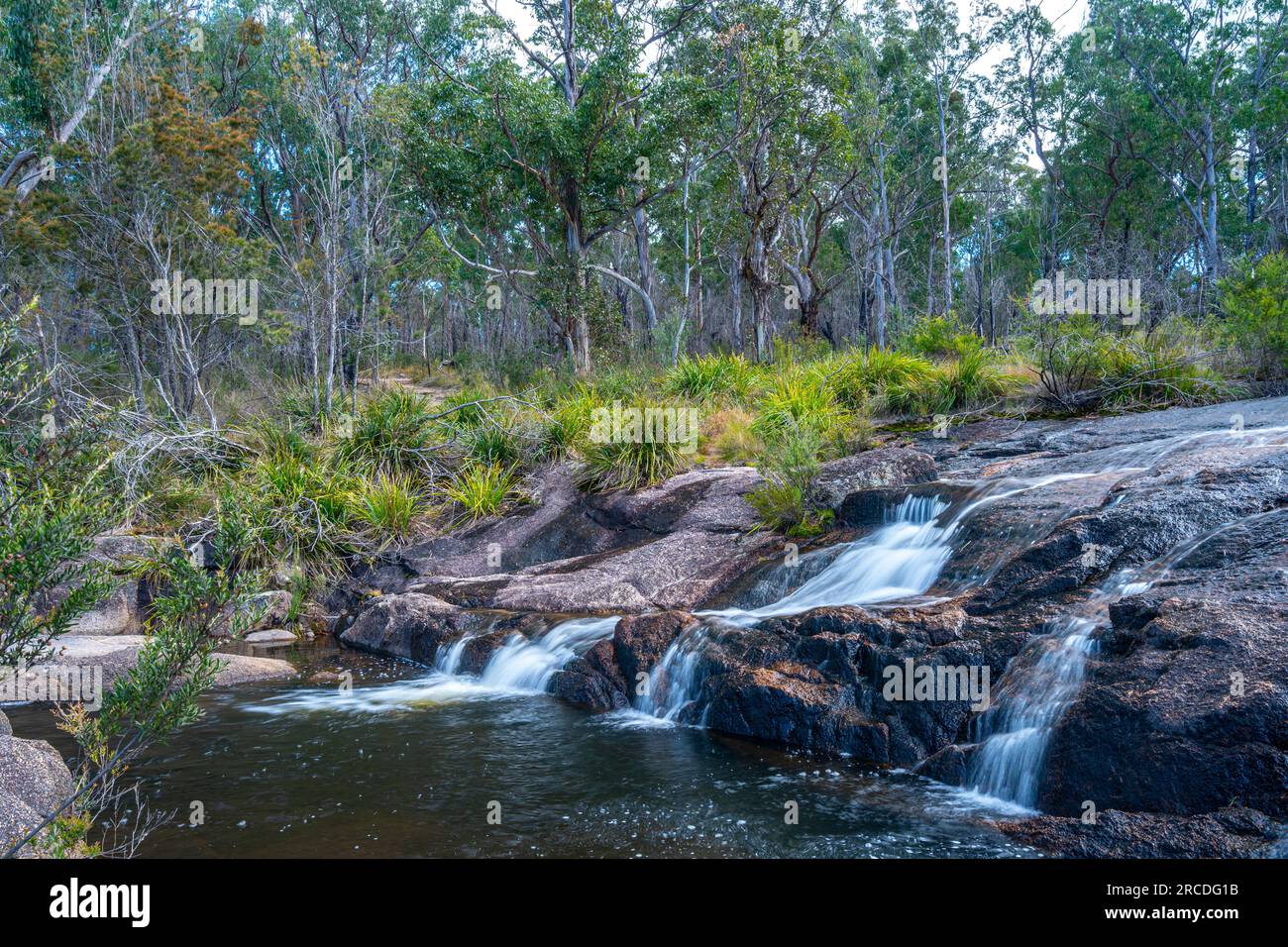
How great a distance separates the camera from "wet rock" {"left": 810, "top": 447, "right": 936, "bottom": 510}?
980 centimetres

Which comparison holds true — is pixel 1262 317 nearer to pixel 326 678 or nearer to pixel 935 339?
pixel 935 339

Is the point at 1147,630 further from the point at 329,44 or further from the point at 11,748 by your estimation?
the point at 329,44

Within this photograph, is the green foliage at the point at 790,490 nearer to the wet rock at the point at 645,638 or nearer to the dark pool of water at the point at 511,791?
the wet rock at the point at 645,638

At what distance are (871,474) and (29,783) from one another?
8.03 meters

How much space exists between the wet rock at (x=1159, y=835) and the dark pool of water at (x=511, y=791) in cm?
27

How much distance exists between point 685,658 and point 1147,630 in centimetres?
348

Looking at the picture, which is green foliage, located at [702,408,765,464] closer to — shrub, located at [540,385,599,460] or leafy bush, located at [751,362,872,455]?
leafy bush, located at [751,362,872,455]

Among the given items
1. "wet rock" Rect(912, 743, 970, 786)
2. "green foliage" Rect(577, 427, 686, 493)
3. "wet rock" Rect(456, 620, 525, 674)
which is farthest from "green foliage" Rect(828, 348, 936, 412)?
"wet rock" Rect(912, 743, 970, 786)

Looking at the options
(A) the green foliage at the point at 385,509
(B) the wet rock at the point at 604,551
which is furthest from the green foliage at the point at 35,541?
(A) the green foliage at the point at 385,509

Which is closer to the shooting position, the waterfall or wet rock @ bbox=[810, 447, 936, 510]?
the waterfall

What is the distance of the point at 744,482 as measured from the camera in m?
11.4

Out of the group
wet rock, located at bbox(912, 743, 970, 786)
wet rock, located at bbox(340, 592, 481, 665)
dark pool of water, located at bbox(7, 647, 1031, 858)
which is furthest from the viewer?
wet rock, located at bbox(340, 592, 481, 665)

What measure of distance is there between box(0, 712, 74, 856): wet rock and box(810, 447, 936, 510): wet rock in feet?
24.0

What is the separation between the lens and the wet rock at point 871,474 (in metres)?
9.80
